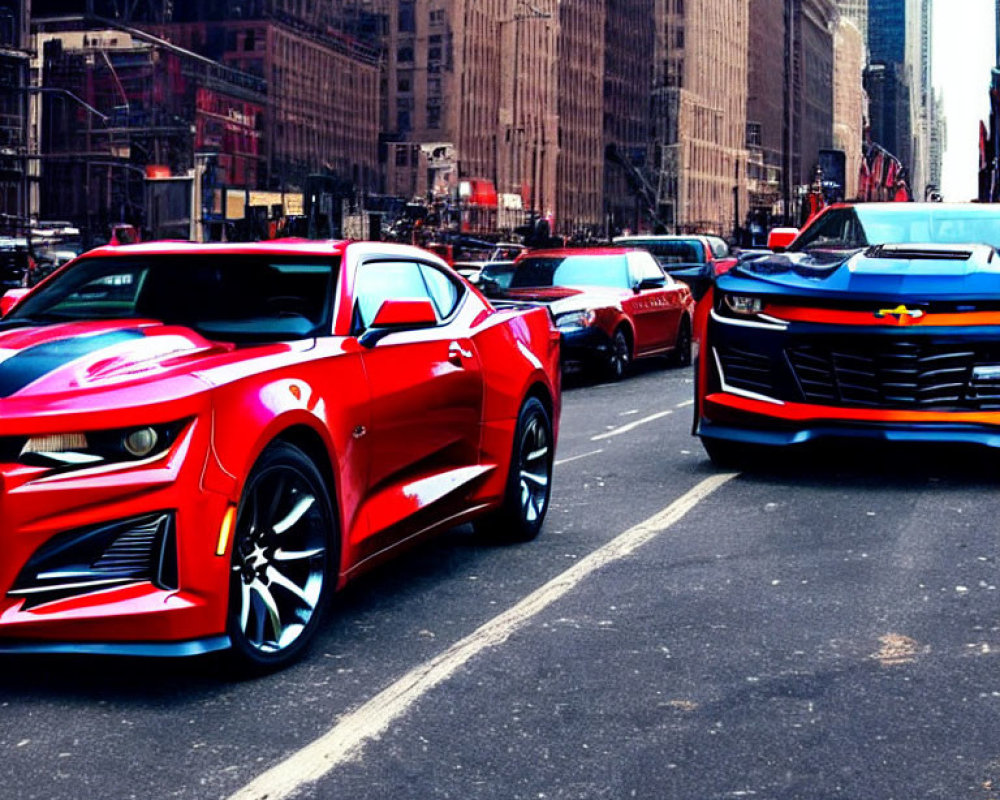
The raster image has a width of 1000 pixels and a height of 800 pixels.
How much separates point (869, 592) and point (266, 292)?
252cm

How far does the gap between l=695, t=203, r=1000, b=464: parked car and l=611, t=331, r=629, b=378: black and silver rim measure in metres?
9.91

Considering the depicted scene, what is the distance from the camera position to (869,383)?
9.71 meters

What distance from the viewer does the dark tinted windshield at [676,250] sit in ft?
92.9

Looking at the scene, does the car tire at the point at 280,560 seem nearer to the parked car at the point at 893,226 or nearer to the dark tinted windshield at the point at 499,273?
the parked car at the point at 893,226

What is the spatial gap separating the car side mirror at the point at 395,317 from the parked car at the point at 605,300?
12.9m

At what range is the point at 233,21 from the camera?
109 meters

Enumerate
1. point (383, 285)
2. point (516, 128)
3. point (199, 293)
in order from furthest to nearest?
point (516, 128) < point (383, 285) < point (199, 293)

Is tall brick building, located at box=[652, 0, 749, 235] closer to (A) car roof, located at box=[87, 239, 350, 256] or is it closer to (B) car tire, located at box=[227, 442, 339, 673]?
(A) car roof, located at box=[87, 239, 350, 256]

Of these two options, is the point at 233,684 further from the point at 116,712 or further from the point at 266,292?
the point at 266,292

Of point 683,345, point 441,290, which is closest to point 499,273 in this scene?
point 683,345

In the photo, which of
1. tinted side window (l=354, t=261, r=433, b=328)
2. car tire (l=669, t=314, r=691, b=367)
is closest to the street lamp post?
car tire (l=669, t=314, r=691, b=367)

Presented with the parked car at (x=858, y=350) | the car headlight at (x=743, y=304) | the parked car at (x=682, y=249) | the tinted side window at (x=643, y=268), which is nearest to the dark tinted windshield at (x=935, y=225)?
the parked car at (x=858, y=350)

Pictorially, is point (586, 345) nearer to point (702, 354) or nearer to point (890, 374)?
point (702, 354)

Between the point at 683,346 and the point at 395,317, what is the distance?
693 inches
